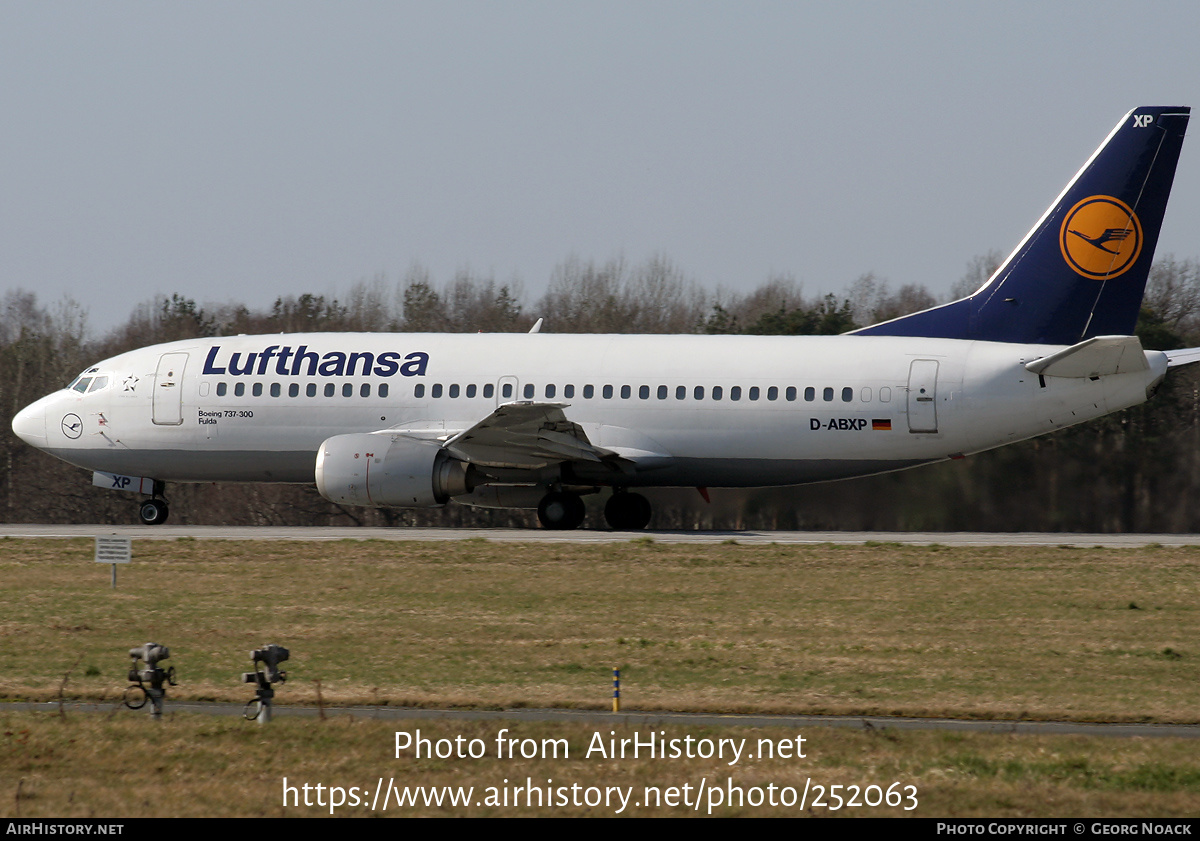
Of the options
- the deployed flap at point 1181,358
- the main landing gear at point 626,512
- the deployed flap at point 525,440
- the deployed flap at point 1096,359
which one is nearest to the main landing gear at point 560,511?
the deployed flap at point 525,440

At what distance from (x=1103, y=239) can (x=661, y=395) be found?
32.6 ft

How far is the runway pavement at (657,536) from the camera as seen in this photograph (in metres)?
27.8

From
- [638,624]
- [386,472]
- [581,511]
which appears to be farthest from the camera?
[581,511]

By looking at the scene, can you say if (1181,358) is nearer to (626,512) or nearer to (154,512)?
(626,512)

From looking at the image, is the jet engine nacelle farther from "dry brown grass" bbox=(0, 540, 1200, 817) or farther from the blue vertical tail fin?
the blue vertical tail fin

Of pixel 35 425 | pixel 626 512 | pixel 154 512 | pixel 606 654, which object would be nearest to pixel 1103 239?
pixel 626 512

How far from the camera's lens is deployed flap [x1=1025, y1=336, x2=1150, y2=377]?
26891 mm

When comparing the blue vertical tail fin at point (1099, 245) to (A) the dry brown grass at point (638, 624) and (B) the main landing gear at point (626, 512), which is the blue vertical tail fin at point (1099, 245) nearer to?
(A) the dry brown grass at point (638, 624)

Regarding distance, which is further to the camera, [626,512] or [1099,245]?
[626,512]

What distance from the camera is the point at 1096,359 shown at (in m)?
27.4

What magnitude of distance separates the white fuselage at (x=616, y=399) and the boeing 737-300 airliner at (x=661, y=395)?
44 mm

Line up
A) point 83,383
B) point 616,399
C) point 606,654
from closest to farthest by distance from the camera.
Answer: point 606,654 → point 616,399 → point 83,383

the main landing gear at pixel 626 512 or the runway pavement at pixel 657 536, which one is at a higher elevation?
the main landing gear at pixel 626 512

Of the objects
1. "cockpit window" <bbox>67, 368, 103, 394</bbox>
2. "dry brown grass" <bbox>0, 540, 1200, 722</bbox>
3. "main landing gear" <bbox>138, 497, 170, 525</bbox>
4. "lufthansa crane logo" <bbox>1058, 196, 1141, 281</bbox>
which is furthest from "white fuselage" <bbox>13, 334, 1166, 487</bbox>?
"dry brown grass" <bbox>0, 540, 1200, 722</bbox>
